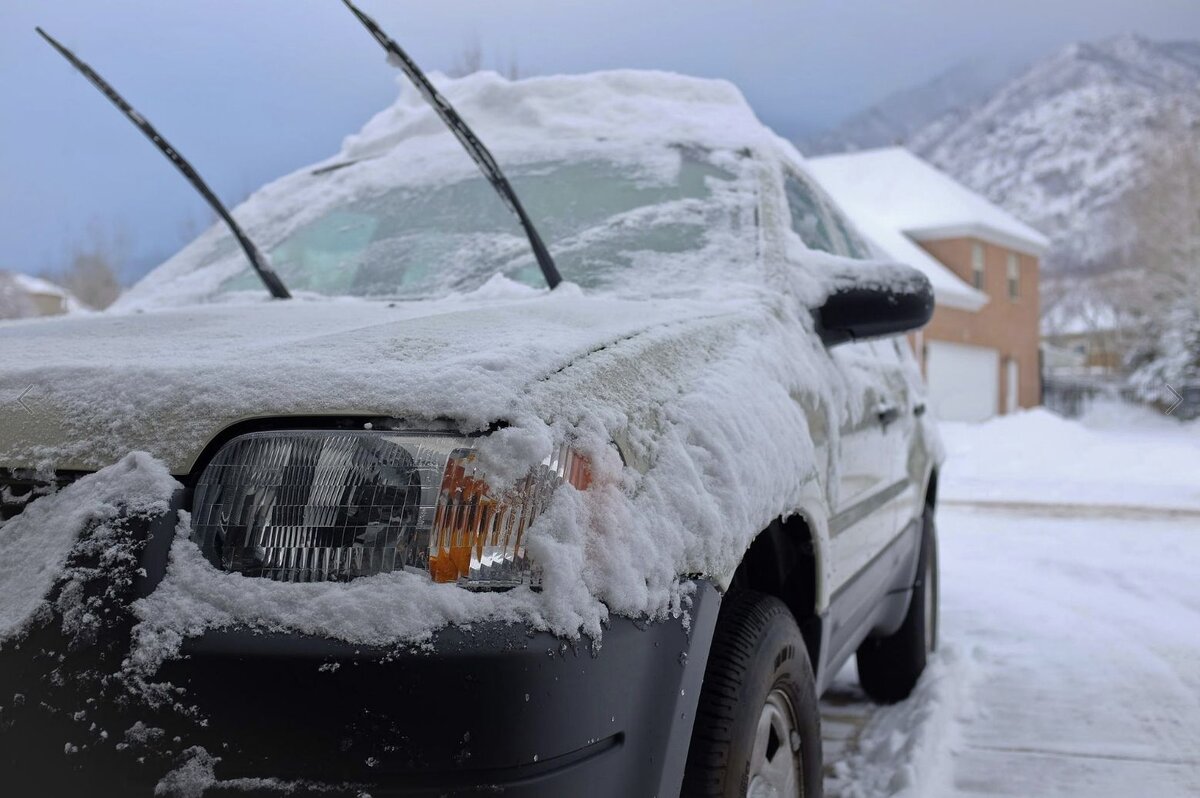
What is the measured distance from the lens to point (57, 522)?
1.35 metres

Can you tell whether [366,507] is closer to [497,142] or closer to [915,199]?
[497,142]

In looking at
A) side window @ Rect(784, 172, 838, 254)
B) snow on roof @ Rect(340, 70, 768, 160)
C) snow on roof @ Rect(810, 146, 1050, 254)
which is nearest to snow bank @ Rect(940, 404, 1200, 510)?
side window @ Rect(784, 172, 838, 254)

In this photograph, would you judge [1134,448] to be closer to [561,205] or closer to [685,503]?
[561,205]

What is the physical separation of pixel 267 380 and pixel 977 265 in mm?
31349

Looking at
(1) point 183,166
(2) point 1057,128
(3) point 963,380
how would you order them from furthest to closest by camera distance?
(2) point 1057,128 < (3) point 963,380 < (1) point 183,166

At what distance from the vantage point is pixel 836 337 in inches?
101

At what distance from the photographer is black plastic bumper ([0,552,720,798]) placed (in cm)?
121

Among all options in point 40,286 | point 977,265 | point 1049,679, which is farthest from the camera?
point 40,286

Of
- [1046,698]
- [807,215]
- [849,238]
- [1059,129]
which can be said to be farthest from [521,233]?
[1059,129]

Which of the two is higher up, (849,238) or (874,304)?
(874,304)

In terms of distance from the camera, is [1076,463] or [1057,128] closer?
[1076,463]

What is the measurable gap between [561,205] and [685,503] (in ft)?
5.40

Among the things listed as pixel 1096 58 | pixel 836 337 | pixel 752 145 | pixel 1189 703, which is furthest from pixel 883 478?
pixel 1096 58

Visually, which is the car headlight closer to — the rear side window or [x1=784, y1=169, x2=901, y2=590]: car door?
[x1=784, y1=169, x2=901, y2=590]: car door
